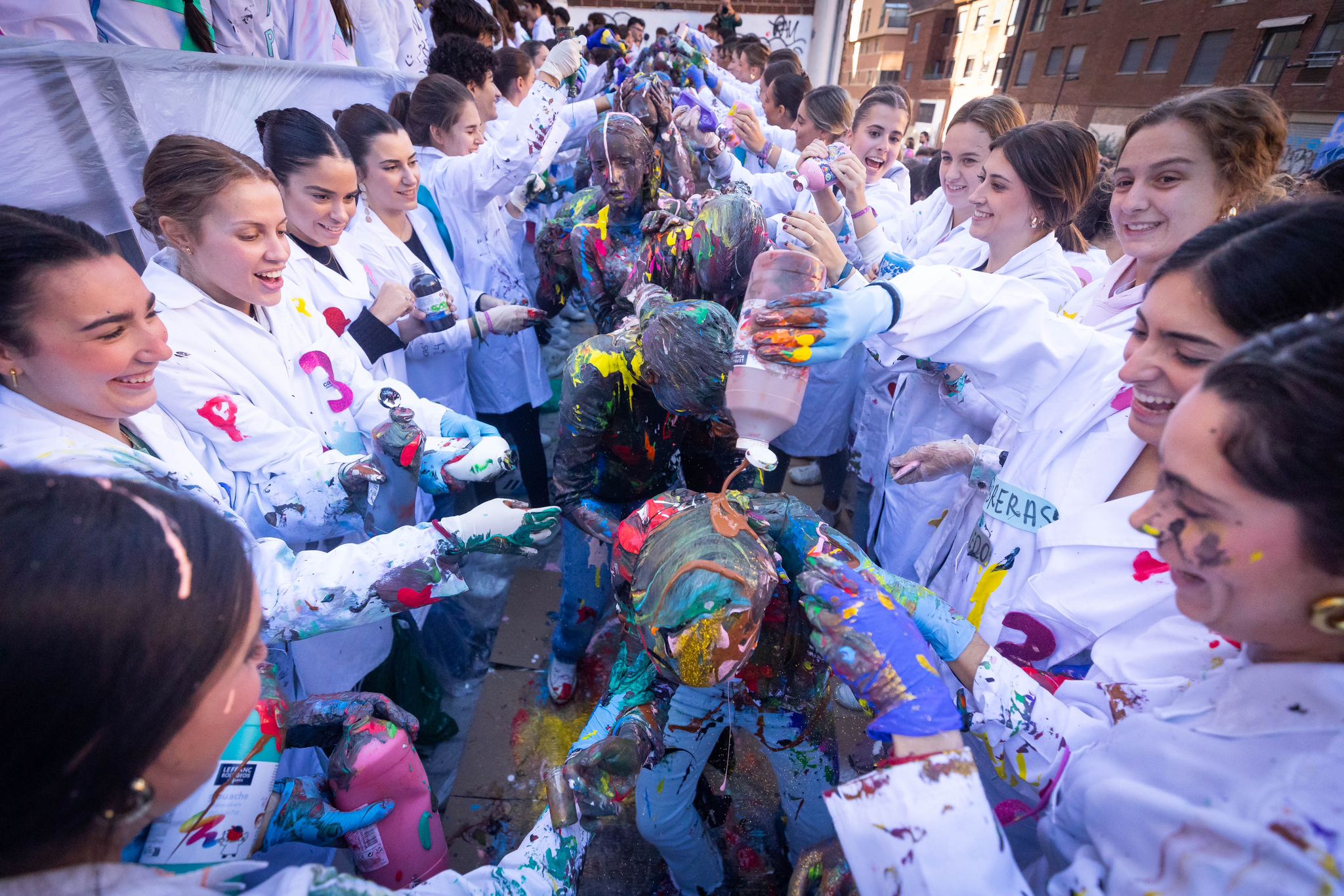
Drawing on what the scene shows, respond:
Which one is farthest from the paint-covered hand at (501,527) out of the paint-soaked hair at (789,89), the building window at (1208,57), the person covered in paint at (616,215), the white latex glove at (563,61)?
the building window at (1208,57)

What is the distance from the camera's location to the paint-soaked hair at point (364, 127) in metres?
2.78

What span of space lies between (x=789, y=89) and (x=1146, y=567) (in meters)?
5.51

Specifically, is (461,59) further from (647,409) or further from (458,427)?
(647,409)

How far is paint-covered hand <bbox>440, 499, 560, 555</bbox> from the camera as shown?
67.5 inches

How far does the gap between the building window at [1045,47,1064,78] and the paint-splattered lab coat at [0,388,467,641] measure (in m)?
22.1

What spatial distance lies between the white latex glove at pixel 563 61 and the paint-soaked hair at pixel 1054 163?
10.9ft

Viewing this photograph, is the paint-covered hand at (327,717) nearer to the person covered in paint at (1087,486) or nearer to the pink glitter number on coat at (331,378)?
the pink glitter number on coat at (331,378)

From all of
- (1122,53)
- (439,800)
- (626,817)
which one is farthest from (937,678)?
(1122,53)

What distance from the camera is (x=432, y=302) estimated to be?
2.78 m

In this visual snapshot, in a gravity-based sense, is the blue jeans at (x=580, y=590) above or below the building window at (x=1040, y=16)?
below

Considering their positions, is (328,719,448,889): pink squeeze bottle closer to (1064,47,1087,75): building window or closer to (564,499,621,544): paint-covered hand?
(564,499,621,544): paint-covered hand

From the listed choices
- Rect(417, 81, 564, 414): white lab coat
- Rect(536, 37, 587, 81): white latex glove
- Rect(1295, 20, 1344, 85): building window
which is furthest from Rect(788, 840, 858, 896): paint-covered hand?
Rect(1295, 20, 1344, 85): building window

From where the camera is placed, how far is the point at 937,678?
1.13m

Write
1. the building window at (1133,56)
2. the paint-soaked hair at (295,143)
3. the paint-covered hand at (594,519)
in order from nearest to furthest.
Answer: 1. the paint-covered hand at (594,519)
2. the paint-soaked hair at (295,143)
3. the building window at (1133,56)
